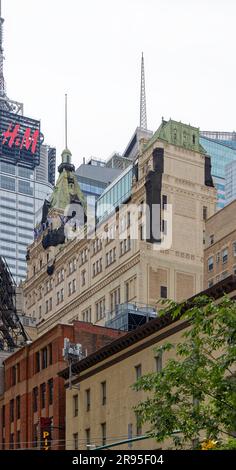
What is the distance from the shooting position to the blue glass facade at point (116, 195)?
440 ft

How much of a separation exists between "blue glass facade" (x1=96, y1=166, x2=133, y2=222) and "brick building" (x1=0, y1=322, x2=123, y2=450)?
34.6m

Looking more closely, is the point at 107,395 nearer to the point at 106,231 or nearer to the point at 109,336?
the point at 109,336

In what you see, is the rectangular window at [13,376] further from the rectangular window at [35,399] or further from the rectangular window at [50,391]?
the rectangular window at [50,391]

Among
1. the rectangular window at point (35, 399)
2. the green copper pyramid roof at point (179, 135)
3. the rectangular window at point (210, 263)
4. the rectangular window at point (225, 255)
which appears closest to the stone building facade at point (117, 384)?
the rectangular window at point (35, 399)

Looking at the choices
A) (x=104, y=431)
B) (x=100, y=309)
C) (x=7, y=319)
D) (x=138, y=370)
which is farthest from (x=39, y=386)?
(x=100, y=309)

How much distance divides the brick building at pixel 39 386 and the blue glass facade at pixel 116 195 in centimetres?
3457

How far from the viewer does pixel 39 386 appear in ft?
316

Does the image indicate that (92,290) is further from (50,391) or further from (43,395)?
(50,391)

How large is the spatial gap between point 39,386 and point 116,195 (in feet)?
148

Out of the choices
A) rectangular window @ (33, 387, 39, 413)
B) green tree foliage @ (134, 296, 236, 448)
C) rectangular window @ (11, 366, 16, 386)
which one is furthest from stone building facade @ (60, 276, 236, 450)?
green tree foliage @ (134, 296, 236, 448)

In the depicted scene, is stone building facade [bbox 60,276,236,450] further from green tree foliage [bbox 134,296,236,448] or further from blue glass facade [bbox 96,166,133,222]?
blue glass facade [bbox 96,166,133,222]

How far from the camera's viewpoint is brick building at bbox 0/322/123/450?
91812mm

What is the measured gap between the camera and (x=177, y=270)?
123m

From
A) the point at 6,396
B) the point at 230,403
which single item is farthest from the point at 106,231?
the point at 230,403
